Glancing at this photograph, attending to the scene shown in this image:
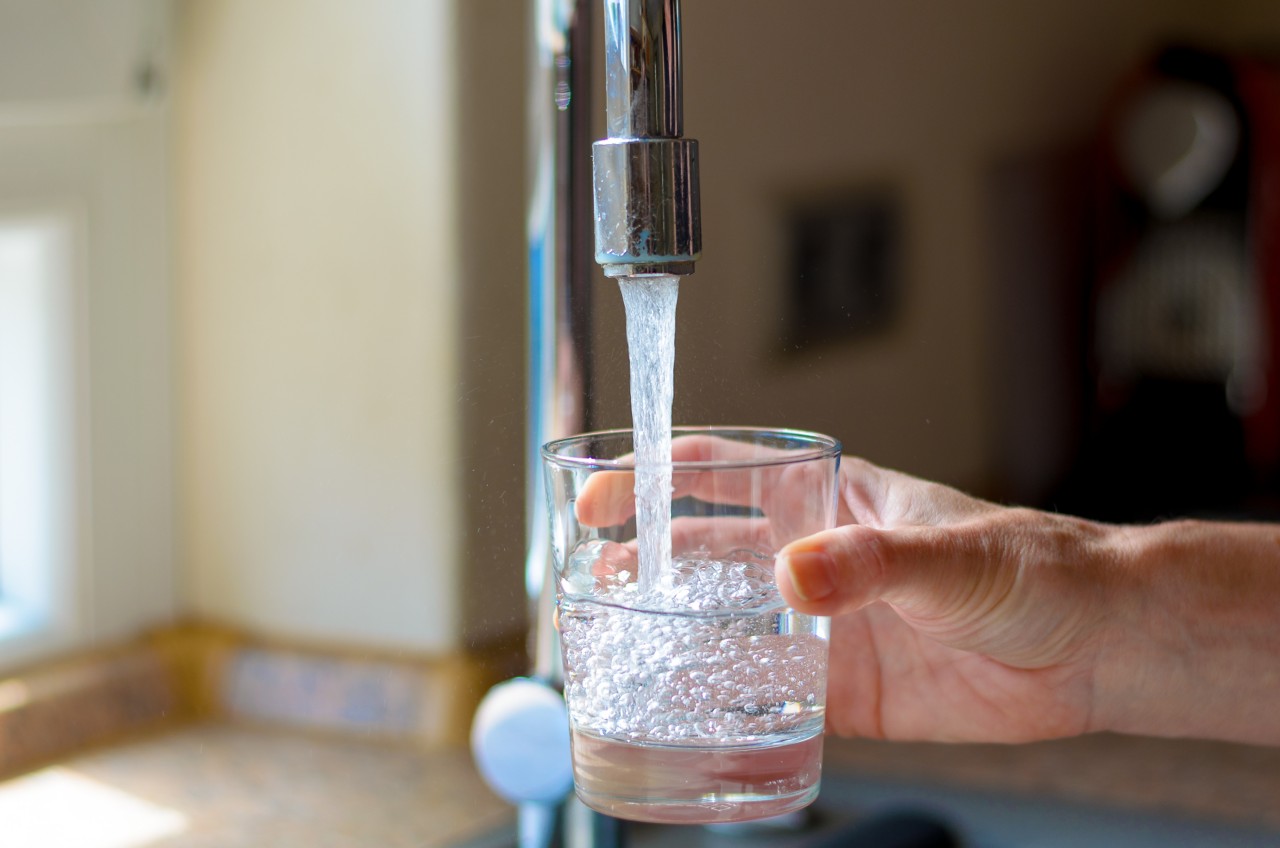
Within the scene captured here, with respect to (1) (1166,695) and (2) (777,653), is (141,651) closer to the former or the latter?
(2) (777,653)

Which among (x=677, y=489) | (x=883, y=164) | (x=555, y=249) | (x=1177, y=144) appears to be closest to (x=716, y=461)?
(x=677, y=489)

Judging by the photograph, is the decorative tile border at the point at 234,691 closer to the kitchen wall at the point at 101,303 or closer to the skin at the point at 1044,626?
the kitchen wall at the point at 101,303

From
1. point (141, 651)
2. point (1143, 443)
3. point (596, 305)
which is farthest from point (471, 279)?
point (1143, 443)

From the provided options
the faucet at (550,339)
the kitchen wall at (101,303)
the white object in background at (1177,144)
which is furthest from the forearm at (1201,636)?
the white object in background at (1177,144)

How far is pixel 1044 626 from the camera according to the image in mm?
471

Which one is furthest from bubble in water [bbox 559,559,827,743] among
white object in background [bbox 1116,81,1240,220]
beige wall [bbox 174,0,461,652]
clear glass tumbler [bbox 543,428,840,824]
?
white object in background [bbox 1116,81,1240,220]

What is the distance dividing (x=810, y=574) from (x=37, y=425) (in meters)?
0.23

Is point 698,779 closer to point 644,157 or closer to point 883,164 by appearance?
point 644,157

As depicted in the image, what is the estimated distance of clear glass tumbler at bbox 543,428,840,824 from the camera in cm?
37

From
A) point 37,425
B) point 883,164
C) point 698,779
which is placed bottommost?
point 698,779

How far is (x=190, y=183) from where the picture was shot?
0.43 meters

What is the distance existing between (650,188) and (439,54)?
0.14 m

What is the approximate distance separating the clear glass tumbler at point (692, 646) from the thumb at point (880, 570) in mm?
18

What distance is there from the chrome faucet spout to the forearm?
219mm
